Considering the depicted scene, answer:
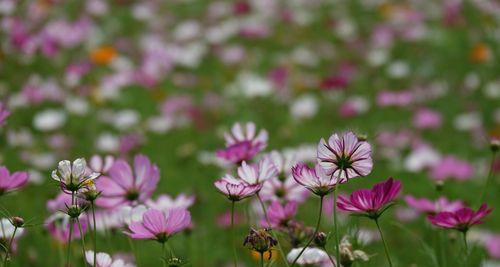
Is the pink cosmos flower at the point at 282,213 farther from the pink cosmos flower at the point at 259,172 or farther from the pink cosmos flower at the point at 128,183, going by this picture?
the pink cosmos flower at the point at 128,183

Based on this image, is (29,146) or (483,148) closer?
(29,146)

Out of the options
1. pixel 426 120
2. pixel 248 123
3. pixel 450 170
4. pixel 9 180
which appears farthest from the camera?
pixel 426 120

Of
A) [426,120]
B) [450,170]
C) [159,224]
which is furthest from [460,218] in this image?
[426,120]

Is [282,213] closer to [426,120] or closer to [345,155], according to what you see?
[345,155]

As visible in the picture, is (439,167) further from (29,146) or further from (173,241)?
(29,146)

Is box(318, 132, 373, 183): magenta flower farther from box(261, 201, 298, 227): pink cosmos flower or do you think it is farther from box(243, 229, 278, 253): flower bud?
box(261, 201, 298, 227): pink cosmos flower

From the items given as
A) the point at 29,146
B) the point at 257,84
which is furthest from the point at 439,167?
the point at 29,146

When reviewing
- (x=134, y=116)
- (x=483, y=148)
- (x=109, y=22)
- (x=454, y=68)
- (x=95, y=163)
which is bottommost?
(x=95, y=163)

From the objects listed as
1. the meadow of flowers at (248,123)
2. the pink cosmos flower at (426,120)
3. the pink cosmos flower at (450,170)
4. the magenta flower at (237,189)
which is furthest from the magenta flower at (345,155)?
the pink cosmos flower at (426,120)
